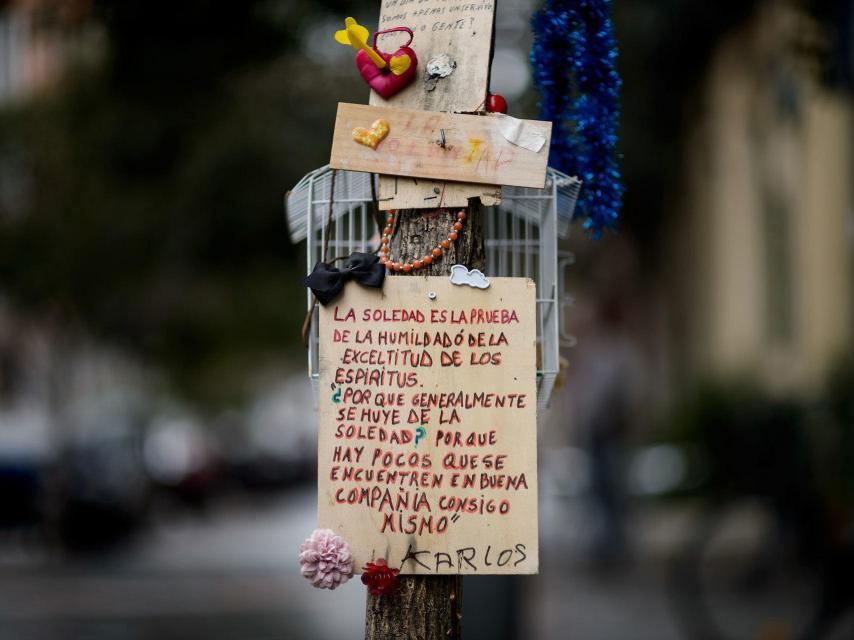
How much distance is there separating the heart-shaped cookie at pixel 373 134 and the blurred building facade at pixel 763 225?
3.84m

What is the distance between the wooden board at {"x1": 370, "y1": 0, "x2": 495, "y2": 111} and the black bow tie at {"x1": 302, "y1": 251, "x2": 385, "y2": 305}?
35 cm

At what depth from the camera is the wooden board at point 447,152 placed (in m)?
2.52

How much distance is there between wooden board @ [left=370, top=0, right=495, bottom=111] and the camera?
2564 millimetres

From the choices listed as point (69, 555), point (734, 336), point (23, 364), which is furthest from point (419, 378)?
point (23, 364)

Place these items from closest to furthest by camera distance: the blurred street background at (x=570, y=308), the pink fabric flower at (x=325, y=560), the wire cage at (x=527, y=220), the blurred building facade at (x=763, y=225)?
the pink fabric flower at (x=325, y=560) < the wire cage at (x=527, y=220) < the blurred street background at (x=570, y=308) < the blurred building facade at (x=763, y=225)

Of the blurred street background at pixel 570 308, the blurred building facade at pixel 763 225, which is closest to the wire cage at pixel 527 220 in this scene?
the blurred street background at pixel 570 308

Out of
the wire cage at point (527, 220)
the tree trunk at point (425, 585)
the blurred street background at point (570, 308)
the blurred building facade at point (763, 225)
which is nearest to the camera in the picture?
the tree trunk at point (425, 585)

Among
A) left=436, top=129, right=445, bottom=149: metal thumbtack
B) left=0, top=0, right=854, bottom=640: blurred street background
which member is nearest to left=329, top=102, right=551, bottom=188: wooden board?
left=436, top=129, right=445, bottom=149: metal thumbtack

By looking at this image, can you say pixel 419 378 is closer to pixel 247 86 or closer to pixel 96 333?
pixel 247 86

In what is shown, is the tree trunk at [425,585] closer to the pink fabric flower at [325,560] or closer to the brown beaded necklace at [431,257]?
the brown beaded necklace at [431,257]

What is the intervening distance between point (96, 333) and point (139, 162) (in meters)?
5.16

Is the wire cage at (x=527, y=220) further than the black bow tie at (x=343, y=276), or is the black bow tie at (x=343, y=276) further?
the wire cage at (x=527, y=220)

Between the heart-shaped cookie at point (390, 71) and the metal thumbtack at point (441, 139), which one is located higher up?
the heart-shaped cookie at point (390, 71)

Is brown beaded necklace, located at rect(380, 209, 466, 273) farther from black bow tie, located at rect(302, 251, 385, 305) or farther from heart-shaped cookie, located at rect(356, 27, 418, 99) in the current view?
heart-shaped cookie, located at rect(356, 27, 418, 99)
